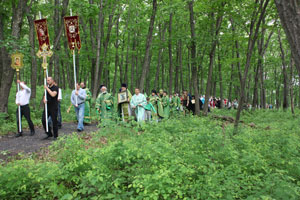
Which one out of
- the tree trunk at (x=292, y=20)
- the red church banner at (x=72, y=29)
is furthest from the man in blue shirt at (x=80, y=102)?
the tree trunk at (x=292, y=20)

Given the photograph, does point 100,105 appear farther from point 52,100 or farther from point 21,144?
point 21,144

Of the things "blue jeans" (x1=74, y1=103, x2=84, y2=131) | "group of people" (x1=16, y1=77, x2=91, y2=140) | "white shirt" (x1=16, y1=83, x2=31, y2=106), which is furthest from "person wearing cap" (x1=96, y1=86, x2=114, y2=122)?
"white shirt" (x1=16, y1=83, x2=31, y2=106)

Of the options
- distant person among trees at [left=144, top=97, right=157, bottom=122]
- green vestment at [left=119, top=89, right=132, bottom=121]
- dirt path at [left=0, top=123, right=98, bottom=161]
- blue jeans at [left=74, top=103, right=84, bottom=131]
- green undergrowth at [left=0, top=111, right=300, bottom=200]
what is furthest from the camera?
distant person among trees at [left=144, top=97, right=157, bottom=122]

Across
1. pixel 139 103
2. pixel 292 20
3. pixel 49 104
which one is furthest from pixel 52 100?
pixel 292 20

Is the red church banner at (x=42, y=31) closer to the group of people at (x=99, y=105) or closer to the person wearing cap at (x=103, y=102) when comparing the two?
the group of people at (x=99, y=105)

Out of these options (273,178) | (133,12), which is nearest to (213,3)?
(273,178)

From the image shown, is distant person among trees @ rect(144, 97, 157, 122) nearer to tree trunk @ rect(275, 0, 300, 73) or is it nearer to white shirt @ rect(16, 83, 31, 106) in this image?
white shirt @ rect(16, 83, 31, 106)

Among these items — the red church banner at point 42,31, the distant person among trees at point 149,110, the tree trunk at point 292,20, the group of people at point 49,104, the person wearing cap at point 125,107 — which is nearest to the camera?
the tree trunk at point 292,20

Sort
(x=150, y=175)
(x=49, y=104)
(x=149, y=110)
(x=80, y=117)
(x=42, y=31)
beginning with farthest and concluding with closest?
(x=149, y=110), (x=42, y=31), (x=80, y=117), (x=49, y=104), (x=150, y=175)

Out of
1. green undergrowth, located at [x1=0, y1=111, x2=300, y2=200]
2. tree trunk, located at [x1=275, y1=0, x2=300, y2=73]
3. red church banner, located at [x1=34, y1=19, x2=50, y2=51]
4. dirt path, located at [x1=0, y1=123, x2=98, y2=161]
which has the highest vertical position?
red church banner, located at [x1=34, y1=19, x2=50, y2=51]

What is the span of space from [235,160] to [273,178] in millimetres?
1006

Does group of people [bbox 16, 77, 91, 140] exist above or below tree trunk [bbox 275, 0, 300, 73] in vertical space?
below

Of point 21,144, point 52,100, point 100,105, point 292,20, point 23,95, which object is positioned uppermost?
point 292,20

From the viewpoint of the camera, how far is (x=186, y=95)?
15977mm
